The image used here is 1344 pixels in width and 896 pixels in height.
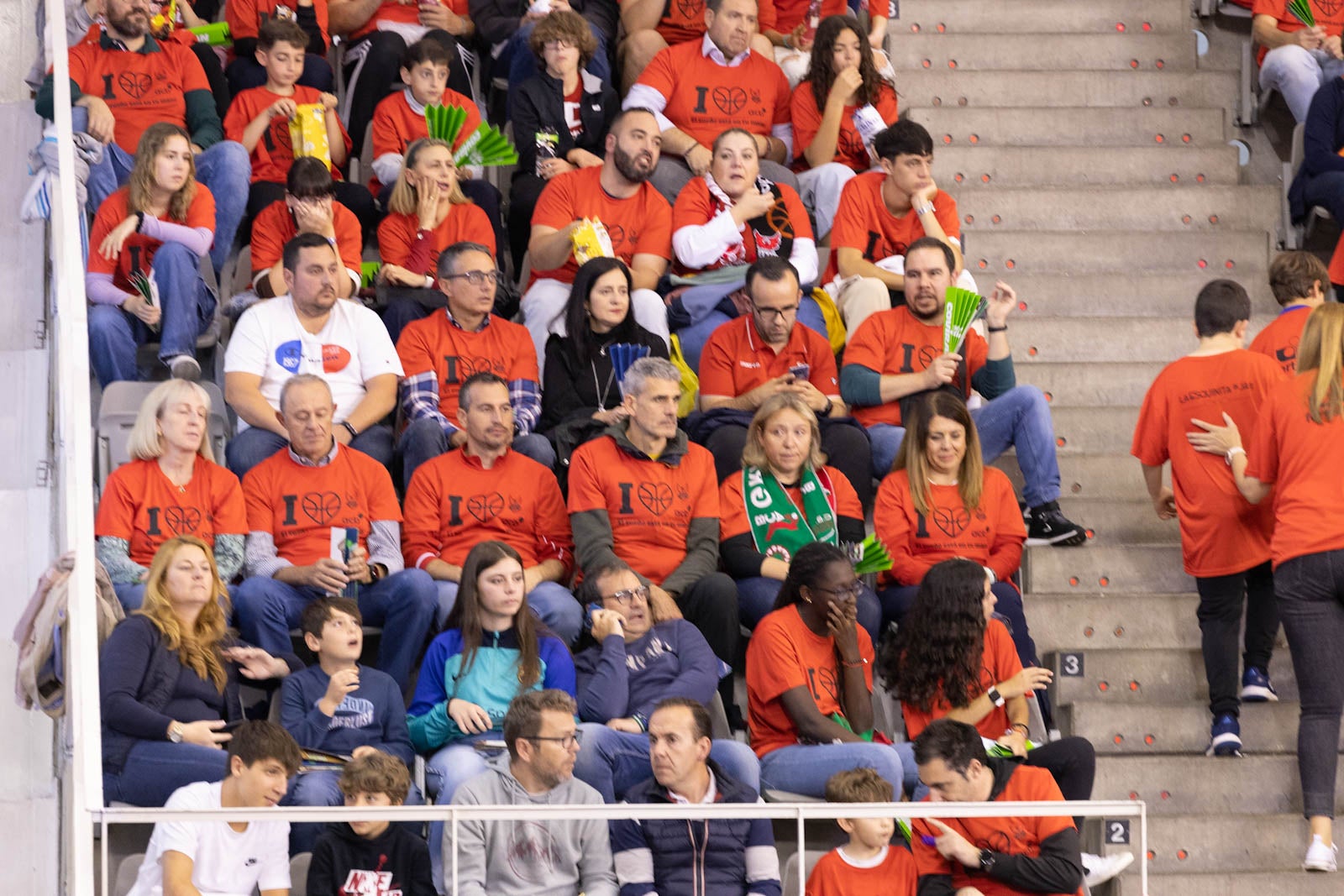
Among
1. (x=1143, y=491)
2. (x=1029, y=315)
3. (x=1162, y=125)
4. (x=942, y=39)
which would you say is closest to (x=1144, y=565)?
(x=1143, y=491)

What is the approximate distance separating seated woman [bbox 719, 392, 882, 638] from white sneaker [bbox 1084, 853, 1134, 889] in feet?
4.62

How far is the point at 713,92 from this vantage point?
8.23 metres

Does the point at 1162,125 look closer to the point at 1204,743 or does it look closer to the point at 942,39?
the point at 942,39

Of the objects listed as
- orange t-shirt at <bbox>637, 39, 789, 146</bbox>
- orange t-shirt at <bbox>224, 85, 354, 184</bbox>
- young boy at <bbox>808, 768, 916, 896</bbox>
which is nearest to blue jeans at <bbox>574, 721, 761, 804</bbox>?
young boy at <bbox>808, 768, 916, 896</bbox>

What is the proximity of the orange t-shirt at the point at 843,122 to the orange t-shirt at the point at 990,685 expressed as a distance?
2.73m

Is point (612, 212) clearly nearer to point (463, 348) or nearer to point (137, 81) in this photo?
point (463, 348)

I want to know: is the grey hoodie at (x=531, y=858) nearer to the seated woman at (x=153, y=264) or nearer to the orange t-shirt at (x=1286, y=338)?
the seated woman at (x=153, y=264)

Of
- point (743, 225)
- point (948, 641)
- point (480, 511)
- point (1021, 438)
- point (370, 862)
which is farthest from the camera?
point (743, 225)

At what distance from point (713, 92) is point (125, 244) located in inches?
97.8

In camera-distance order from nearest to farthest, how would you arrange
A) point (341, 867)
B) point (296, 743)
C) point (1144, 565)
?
point (341, 867), point (296, 743), point (1144, 565)

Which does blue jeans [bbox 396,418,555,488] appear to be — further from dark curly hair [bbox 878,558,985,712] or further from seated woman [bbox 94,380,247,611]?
dark curly hair [bbox 878,558,985,712]

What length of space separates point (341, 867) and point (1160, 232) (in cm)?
454

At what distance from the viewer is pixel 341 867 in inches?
192

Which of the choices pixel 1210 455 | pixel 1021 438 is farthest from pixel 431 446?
pixel 1210 455
